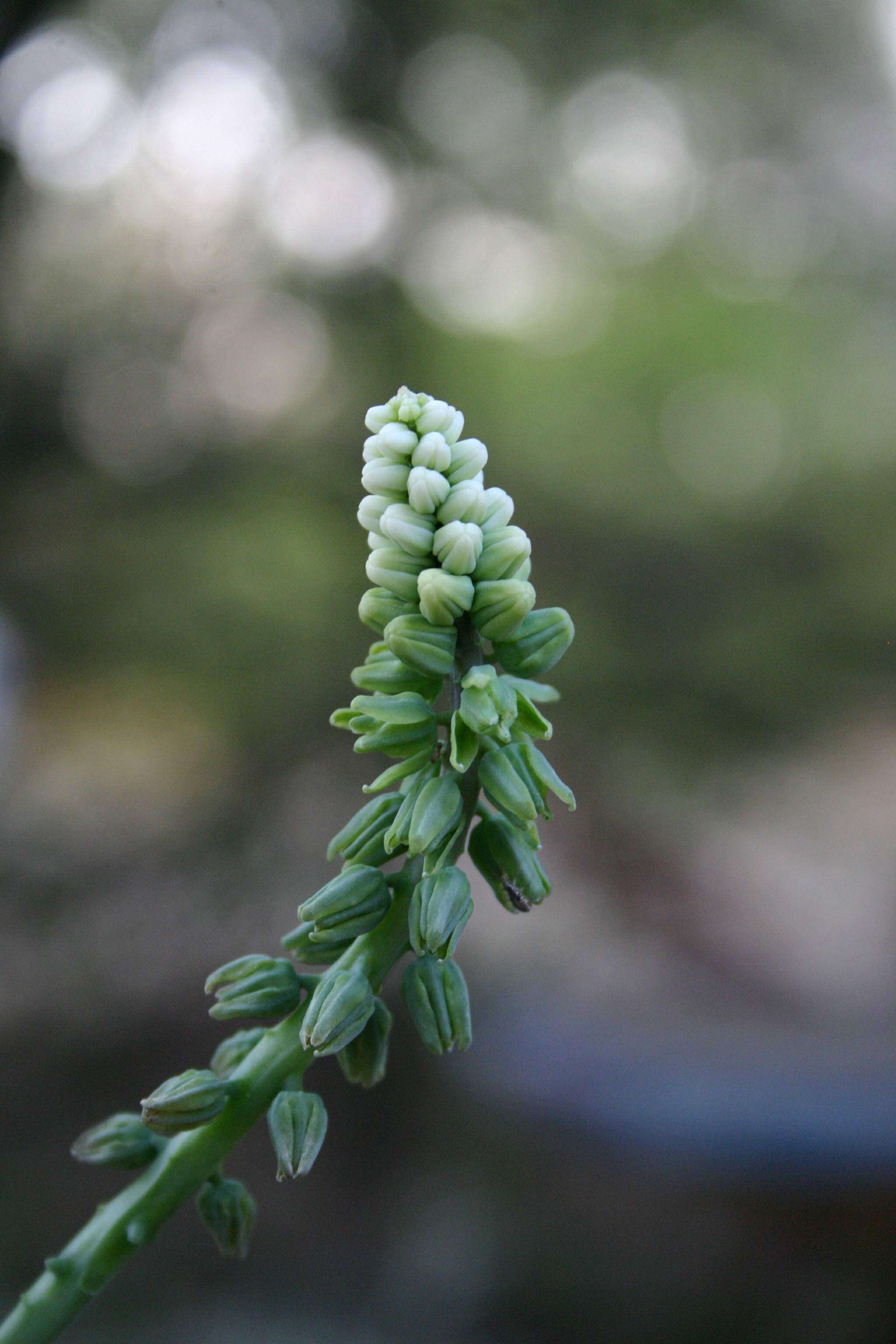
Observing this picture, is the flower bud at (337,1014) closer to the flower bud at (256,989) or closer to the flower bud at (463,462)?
the flower bud at (256,989)

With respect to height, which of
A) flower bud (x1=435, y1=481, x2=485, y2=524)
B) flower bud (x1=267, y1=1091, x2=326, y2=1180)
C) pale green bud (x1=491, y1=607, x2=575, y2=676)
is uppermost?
flower bud (x1=435, y1=481, x2=485, y2=524)

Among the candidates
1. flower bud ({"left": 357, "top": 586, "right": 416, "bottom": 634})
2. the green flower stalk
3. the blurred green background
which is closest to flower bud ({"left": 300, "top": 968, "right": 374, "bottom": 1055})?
the green flower stalk

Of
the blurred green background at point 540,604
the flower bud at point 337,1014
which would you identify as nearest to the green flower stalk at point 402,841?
the flower bud at point 337,1014

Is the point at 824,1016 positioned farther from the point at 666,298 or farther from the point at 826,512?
the point at 666,298

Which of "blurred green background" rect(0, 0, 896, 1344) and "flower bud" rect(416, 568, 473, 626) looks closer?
"flower bud" rect(416, 568, 473, 626)

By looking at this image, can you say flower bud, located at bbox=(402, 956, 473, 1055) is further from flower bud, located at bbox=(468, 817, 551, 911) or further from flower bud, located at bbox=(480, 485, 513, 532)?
flower bud, located at bbox=(480, 485, 513, 532)
